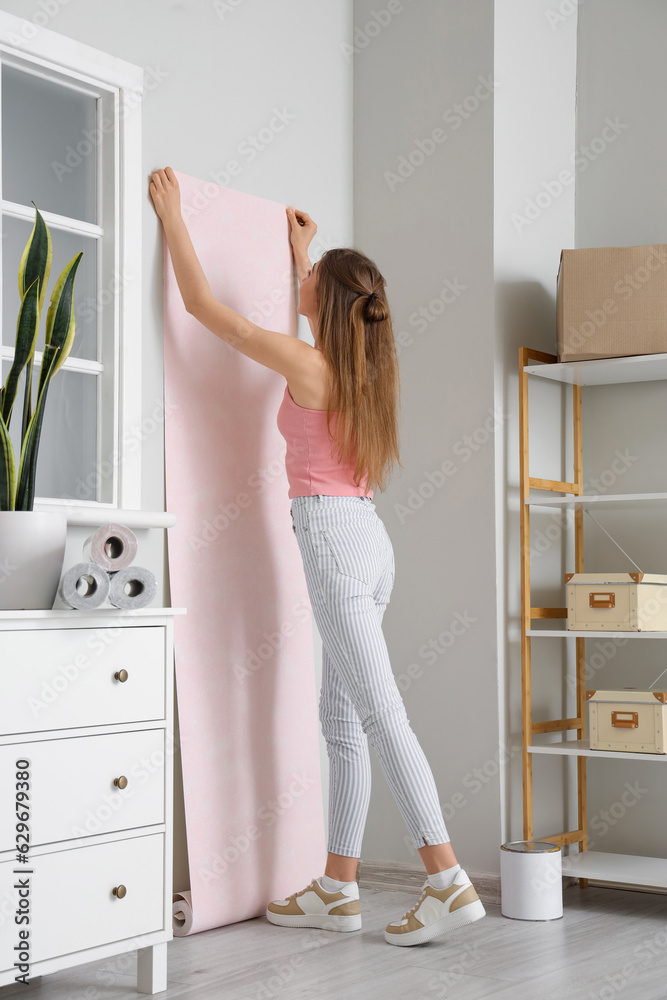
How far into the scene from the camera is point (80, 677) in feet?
6.27

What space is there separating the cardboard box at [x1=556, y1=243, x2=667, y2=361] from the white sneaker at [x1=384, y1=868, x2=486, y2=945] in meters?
1.36

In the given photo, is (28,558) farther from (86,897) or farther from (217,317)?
(217,317)

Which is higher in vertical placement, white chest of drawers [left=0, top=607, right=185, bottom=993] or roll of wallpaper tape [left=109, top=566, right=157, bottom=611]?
roll of wallpaper tape [left=109, top=566, right=157, bottom=611]

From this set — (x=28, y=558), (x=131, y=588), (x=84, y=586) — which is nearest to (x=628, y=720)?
(x=131, y=588)

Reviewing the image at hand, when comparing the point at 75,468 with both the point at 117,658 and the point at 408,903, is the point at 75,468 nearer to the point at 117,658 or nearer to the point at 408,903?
the point at 117,658

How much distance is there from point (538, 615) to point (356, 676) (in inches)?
27.4

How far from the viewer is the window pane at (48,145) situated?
230 centimetres

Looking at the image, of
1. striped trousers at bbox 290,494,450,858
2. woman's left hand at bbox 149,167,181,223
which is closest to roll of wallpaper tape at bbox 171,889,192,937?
striped trousers at bbox 290,494,450,858

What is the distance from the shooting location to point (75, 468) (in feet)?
7.79

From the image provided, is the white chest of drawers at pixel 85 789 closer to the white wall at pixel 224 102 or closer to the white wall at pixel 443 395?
the white wall at pixel 224 102

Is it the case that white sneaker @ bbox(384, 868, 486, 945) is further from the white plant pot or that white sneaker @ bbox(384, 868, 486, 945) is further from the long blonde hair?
the white plant pot

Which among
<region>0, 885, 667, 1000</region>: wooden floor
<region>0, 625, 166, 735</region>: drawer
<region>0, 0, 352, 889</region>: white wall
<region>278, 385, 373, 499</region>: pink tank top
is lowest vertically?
<region>0, 885, 667, 1000</region>: wooden floor

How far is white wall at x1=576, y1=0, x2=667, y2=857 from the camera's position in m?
2.99

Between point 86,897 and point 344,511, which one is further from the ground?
point 344,511
